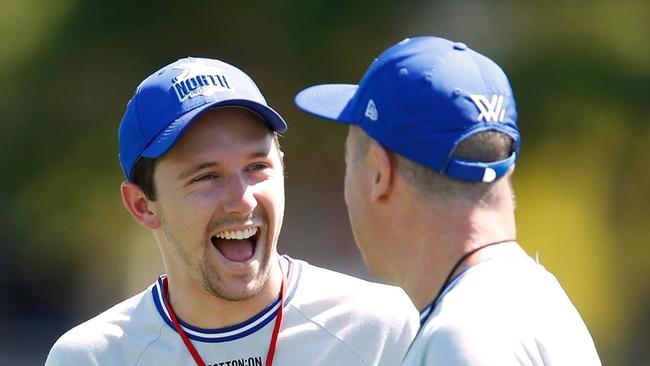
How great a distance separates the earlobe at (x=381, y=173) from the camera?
8.66 ft

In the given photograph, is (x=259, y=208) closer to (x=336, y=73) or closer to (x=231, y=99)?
(x=231, y=99)

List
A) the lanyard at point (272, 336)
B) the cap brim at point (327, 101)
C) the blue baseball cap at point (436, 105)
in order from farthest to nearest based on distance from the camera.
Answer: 1. the lanyard at point (272, 336)
2. the cap brim at point (327, 101)
3. the blue baseball cap at point (436, 105)

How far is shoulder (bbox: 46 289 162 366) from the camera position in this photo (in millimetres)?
3574

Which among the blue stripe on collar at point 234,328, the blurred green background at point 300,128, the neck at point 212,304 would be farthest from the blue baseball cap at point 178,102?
the blurred green background at point 300,128

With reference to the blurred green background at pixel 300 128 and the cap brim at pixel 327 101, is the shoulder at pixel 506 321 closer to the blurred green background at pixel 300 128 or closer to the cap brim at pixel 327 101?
the cap brim at pixel 327 101

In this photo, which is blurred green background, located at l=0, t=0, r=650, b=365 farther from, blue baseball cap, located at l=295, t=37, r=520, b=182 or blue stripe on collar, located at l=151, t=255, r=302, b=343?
blue baseball cap, located at l=295, t=37, r=520, b=182

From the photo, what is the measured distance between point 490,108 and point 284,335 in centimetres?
127

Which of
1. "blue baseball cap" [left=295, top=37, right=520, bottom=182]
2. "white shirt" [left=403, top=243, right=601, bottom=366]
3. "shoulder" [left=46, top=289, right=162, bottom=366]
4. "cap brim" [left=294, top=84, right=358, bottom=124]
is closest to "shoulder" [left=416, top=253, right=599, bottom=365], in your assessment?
"white shirt" [left=403, top=243, right=601, bottom=366]

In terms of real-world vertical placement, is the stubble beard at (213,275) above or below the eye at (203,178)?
below

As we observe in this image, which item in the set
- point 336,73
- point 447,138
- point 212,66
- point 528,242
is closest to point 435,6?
point 336,73

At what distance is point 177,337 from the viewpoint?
361 centimetres

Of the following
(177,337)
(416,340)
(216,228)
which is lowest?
(177,337)

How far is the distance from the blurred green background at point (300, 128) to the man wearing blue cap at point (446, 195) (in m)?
6.78

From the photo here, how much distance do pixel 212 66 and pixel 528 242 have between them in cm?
597
